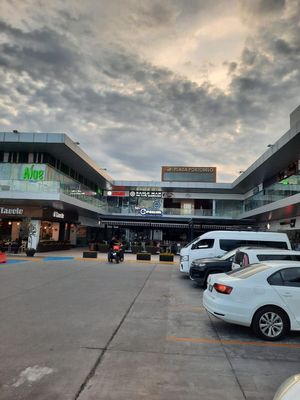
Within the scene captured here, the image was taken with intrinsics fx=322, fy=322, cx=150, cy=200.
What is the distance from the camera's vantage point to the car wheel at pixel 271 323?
6.14 metres

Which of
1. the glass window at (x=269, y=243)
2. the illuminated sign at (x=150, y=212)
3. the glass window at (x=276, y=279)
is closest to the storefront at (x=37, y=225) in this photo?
the illuminated sign at (x=150, y=212)

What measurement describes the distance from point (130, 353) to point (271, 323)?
9.21 ft

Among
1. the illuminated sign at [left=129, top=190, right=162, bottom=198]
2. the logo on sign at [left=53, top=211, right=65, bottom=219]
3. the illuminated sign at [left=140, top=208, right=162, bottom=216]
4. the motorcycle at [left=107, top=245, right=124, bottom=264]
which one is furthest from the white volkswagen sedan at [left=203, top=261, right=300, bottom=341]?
the illuminated sign at [left=129, top=190, right=162, bottom=198]

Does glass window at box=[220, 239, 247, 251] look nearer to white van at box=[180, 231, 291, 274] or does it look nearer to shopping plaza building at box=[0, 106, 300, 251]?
white van at box=[180, 231, 291, 274]

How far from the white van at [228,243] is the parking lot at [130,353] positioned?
6312 mm

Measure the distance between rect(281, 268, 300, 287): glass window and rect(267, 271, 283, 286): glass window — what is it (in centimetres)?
8

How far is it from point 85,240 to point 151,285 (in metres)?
33.2

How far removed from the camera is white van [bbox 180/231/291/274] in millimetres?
15664

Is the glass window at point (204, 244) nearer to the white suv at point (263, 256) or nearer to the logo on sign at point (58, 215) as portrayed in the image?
the white suv at point (263, 256)

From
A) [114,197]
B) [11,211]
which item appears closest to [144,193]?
[114,197]

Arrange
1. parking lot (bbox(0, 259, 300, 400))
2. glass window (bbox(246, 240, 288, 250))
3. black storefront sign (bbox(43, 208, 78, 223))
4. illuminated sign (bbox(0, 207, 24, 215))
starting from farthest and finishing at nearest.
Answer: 1. black storefront sign (bbox(43, 208, 78, 223))
2. illuminated sign (bbox(0, 207, 24, 215))
3. glass window (bbox(246, 240, 288, 250))
4. parking lot (bbox(0, 259, 300, 400))

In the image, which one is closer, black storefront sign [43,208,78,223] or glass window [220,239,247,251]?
glass window [220,239,247,251]

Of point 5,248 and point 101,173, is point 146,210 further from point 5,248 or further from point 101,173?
point 5,248

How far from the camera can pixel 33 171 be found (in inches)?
1170
